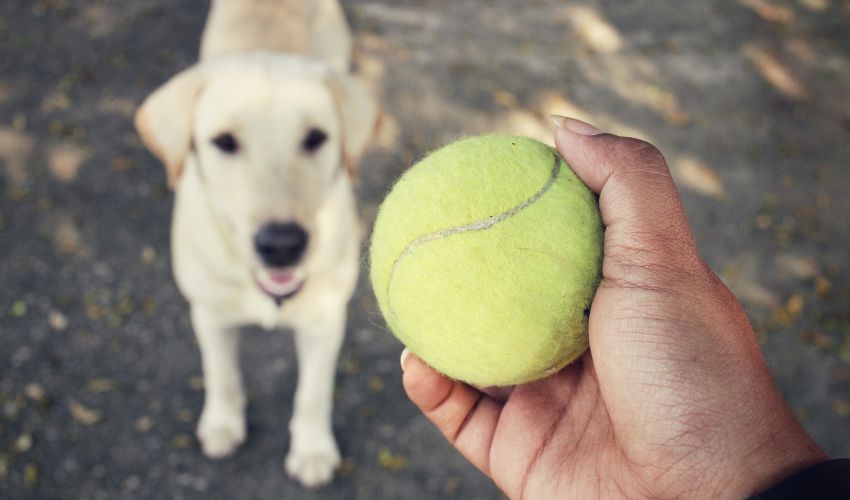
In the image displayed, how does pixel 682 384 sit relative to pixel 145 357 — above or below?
above

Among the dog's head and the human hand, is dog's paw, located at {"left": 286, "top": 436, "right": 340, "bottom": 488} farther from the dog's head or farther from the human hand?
the human hand

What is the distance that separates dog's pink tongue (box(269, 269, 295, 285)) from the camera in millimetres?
2513

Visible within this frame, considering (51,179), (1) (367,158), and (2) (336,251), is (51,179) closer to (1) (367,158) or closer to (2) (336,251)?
(1) (367,158)

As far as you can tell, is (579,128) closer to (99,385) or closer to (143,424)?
(143,424)

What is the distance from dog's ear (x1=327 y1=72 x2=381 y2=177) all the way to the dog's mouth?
52cm

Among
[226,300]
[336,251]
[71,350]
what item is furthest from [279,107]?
[71,350]

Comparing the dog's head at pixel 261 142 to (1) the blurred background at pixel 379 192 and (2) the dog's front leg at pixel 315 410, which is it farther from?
(1) the blurred background at pixel 379 192

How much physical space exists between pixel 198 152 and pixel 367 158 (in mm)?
2062

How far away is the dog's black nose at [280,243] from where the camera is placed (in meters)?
2.37

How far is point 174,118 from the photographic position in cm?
255

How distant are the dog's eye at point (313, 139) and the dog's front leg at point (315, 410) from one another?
715mm

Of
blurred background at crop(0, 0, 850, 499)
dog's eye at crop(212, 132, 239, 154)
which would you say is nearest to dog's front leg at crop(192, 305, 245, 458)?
blurred background at crop(0, 0, 850, 499)

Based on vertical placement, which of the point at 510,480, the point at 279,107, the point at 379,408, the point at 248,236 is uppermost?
the point at 279,107

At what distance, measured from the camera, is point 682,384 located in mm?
1511
